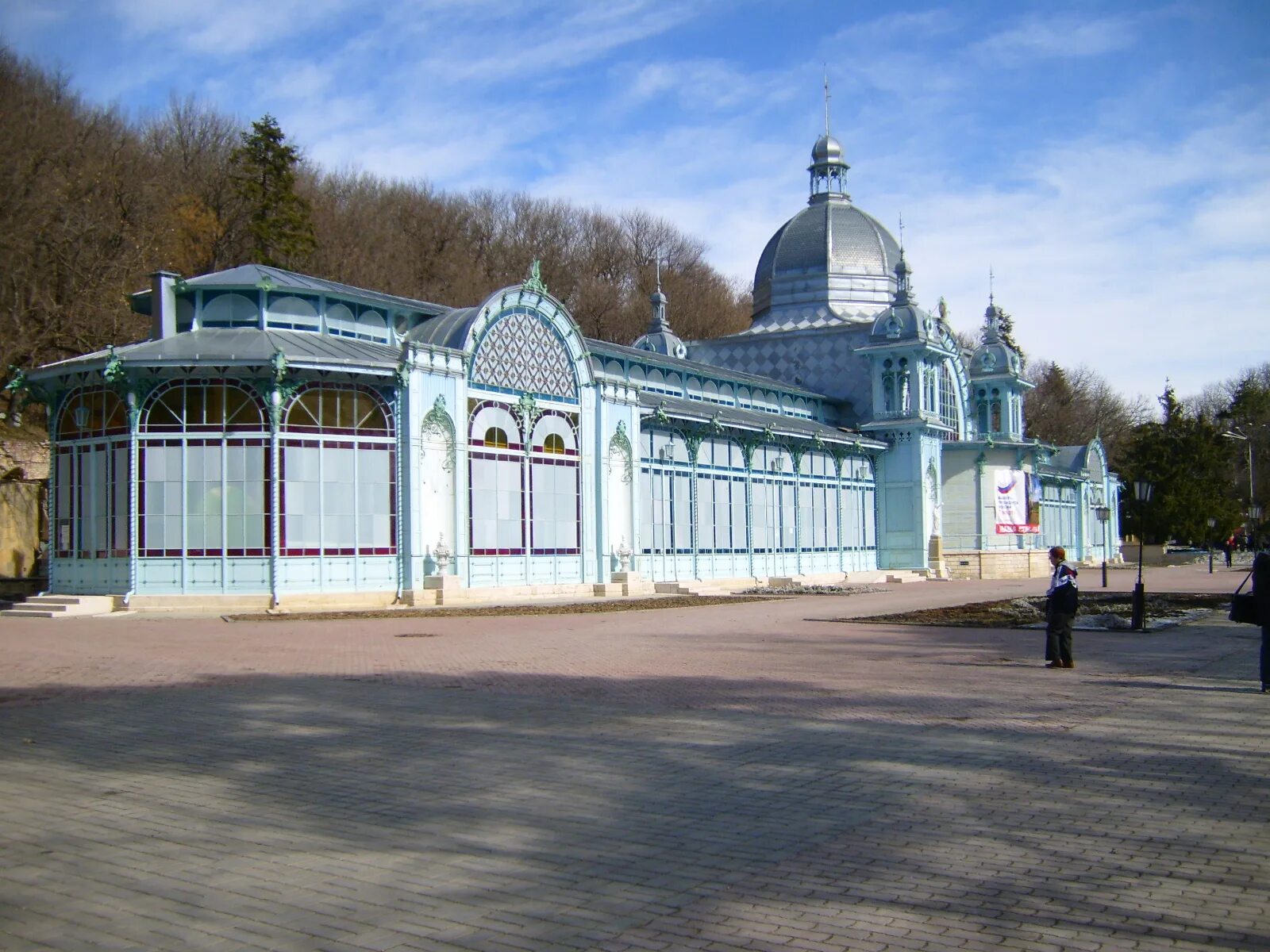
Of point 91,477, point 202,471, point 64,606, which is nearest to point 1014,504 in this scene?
point 202,471

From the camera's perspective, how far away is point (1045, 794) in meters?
8.43

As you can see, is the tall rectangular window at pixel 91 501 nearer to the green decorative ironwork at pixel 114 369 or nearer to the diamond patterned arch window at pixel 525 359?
the green decorative ironwork at pixel 114 369

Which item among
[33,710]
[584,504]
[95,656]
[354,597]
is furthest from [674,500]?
[33,710]

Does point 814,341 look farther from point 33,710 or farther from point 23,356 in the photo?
point 33,710

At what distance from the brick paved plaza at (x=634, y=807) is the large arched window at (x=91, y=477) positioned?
14.0m

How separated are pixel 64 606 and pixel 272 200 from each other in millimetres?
32509

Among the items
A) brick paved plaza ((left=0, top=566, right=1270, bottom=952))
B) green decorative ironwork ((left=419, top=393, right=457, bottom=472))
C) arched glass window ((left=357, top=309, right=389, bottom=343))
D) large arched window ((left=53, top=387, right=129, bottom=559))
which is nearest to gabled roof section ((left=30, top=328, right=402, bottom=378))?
large arched window ((left=53, top=387, right=129, bottom=559))

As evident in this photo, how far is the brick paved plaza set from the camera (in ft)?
19.3

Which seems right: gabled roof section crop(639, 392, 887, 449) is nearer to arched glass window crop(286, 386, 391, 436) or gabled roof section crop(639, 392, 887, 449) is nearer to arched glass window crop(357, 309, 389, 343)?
arched glass window crop(357, 309, 389, 343)

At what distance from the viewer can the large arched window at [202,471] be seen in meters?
29.1

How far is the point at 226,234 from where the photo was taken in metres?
56.6

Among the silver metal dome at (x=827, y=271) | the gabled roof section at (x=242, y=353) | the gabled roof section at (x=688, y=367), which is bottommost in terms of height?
the gabled roof section at (x=242, y=353)

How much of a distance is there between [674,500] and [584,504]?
561 centimetres

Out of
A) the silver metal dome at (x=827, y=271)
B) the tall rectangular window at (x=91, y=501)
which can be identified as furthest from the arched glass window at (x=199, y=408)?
the silver metal dome at (x=827, y=271)
